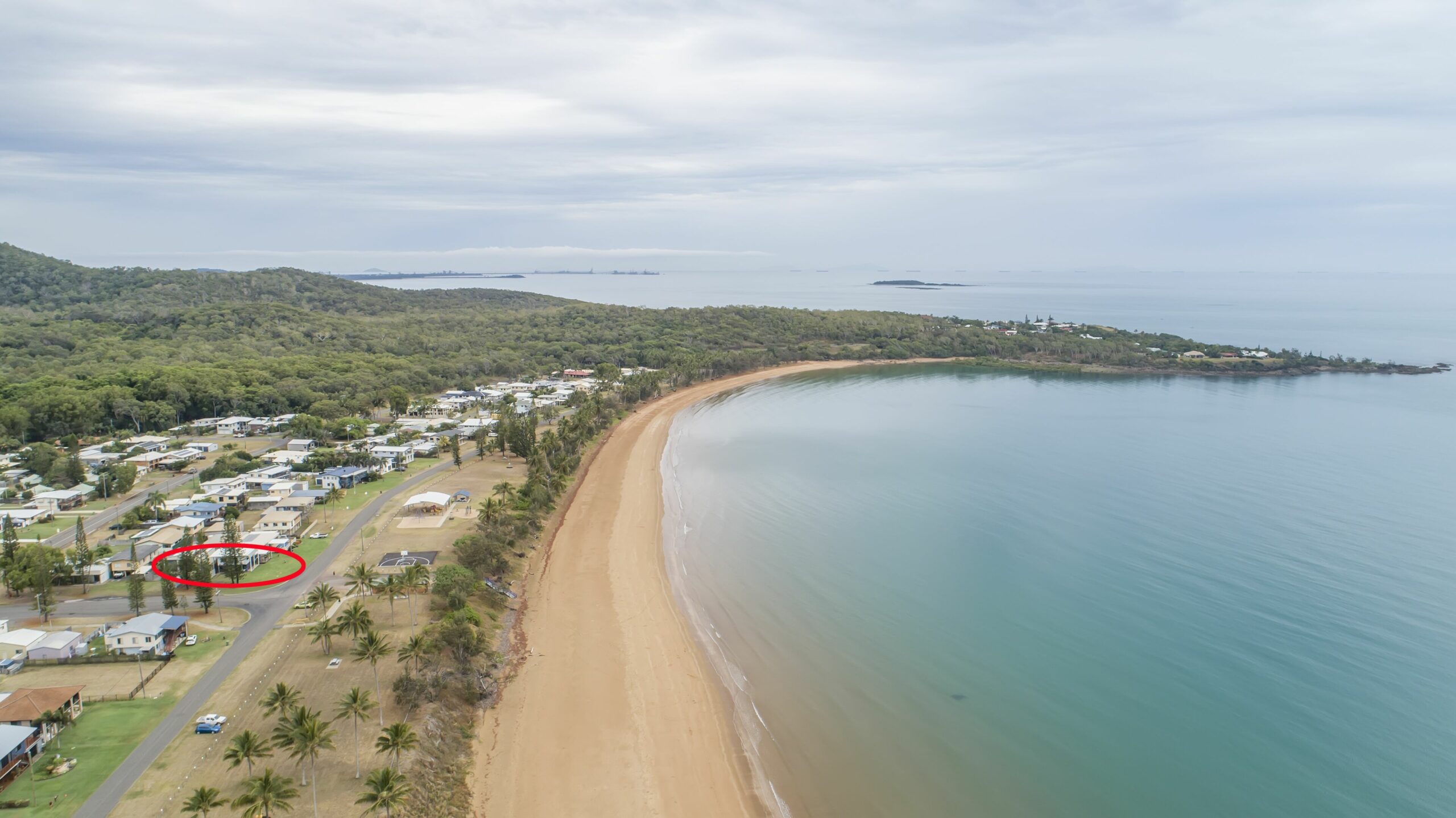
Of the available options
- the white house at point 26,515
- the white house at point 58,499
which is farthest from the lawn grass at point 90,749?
the white house at point 58,499

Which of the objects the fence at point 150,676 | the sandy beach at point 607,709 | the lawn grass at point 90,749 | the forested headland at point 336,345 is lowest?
the sandy beach at point 607,709

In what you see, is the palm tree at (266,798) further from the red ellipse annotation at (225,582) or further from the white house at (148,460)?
the white house at (148,460)

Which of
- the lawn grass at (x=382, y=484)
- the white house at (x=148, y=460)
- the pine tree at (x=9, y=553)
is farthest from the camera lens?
the white house at (x=148, y=460)

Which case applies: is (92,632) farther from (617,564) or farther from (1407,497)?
(1407,497)

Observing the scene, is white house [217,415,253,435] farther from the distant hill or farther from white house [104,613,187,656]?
the distant hill

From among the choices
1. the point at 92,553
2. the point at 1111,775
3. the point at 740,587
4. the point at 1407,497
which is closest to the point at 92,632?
the point at 92,553

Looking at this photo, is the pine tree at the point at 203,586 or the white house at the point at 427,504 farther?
the white house at the point at 427,504

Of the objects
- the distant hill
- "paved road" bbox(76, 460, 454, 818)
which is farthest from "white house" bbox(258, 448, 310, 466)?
the distant hill
